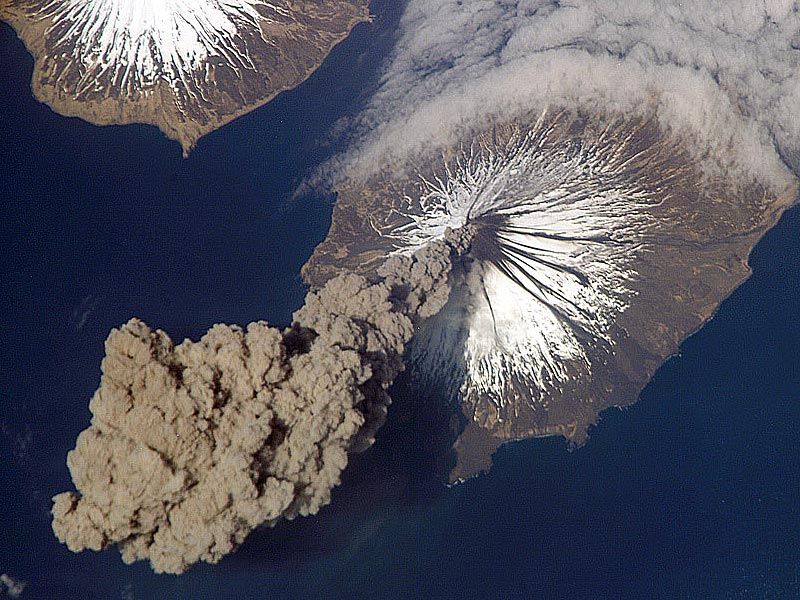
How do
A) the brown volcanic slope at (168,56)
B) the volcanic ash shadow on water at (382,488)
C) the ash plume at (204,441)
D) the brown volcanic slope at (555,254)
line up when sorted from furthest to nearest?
the brown volcanic slope at (168,56) < the brown volcanic slope at (555,254) < the volcanic ash shadow on water at (382,488) < the ash plume at (204,441)

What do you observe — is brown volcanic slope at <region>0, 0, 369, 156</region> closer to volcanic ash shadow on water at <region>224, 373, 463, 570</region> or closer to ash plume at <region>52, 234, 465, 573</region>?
ash plume at <region>52, 234, 465, 573</region>

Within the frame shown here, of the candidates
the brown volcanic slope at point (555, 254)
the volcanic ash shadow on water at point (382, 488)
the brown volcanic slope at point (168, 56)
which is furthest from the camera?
the brown volcanic slope at point (168, 56)

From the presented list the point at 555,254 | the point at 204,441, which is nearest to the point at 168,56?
the point at 555,254

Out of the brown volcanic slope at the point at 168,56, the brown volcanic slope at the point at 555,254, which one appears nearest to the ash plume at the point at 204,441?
the brown volcanic slope at the point at 555,254

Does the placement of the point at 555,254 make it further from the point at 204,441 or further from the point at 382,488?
the point at 204,441

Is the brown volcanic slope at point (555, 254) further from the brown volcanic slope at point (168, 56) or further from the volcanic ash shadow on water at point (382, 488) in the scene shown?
the brown volcanic slope at point (168, 56)

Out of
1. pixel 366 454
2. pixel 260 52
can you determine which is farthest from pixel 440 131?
pixel 366 454

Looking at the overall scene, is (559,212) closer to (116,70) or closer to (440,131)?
(440,131)
